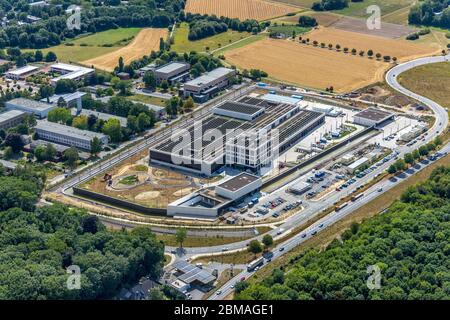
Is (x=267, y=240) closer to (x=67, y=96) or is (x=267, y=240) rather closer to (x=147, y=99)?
(x=147, y=99)

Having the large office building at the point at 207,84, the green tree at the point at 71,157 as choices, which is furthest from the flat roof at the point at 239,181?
the large office building at the point at 207,84

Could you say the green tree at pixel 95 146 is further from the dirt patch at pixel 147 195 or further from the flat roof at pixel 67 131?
the dirt patch at pixel 147 195

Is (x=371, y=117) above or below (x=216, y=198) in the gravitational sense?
above

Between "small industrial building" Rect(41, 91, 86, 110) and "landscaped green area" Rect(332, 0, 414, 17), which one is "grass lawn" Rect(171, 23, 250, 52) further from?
"small industrial building" Rect(41, 91, 86, 110)

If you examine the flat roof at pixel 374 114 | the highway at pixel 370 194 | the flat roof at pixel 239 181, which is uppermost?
the flat roof at pixel 374 114

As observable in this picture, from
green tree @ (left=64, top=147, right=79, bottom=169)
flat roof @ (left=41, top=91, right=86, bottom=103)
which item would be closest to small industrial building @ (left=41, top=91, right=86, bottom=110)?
flat roof @ (left=41, top=91, right=86, bottom=103)

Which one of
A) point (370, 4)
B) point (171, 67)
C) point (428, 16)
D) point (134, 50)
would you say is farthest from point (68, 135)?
point (370, 4)
